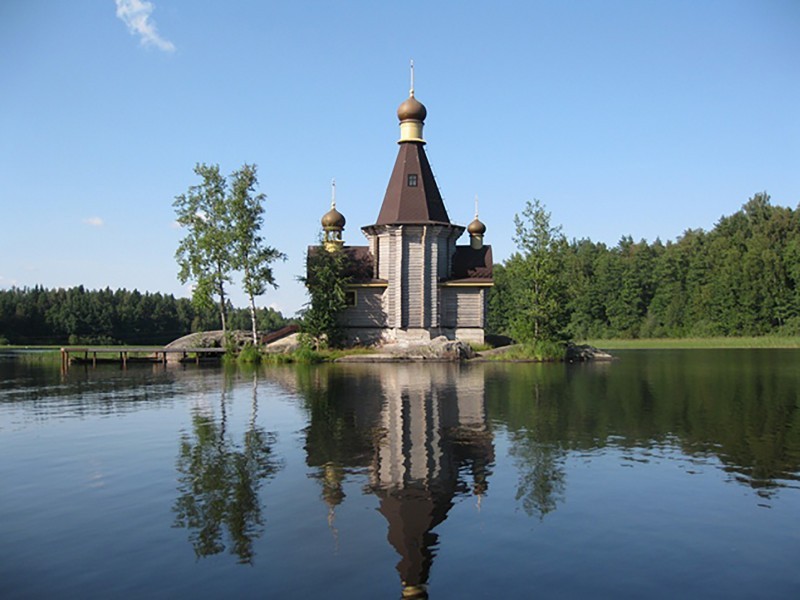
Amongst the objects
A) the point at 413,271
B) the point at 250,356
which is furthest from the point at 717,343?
the point at 250,356

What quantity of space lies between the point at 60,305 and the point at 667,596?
351ft

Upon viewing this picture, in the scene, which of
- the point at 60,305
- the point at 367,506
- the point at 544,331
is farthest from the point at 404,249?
the point at 60,305

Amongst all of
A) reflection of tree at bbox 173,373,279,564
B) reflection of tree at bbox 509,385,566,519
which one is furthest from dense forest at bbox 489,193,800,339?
reflection of tree at bbox 173,373,279,564

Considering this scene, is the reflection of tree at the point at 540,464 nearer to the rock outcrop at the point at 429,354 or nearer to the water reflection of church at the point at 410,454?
the water reflection of church at the point at 410,454

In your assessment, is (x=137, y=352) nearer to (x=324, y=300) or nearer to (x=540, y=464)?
(x=324, y=300)

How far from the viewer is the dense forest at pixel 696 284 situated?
73.2 m

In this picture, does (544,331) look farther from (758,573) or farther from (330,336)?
(758,573)

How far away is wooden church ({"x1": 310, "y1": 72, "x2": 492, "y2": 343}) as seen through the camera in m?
46.7

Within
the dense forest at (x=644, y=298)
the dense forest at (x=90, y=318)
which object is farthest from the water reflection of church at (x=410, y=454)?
the dense forest at (x=90, y=318)

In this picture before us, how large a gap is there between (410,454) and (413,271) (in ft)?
109

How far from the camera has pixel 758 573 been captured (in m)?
7.71

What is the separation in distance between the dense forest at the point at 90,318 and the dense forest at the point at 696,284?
4173 centimetres

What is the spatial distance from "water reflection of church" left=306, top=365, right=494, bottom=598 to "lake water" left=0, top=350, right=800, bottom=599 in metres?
0.06

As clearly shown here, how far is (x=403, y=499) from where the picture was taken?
10.6 m
